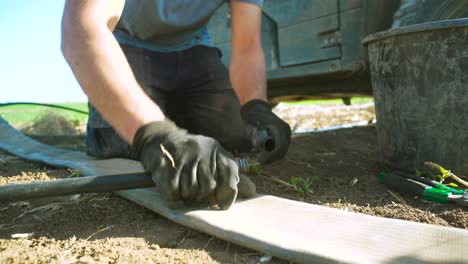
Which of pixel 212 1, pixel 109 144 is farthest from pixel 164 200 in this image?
pixel 212 1

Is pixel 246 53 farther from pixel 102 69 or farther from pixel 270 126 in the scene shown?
pixel 102 69

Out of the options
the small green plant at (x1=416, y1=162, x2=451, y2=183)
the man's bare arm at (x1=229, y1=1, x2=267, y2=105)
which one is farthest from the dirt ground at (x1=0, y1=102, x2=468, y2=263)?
the man's bare arm at (x1=229, y1=1, x2=267, y2=105)

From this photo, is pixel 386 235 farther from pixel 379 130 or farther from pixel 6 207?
pixel 6 207

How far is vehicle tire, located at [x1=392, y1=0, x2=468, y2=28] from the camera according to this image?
1814 millimetres

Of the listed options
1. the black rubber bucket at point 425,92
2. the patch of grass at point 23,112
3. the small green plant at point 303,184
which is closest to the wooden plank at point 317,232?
the small green plant at point 303,184

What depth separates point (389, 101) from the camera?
5.36 ft

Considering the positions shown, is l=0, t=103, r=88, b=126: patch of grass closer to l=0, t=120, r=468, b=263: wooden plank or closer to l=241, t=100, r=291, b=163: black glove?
l=241, t=100, r=291, b=163: black glove

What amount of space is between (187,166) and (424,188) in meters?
0.83

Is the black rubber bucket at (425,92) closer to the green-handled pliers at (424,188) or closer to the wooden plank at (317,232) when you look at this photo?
the green-handled pliers at (424,188)

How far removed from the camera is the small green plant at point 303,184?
1.56 meters

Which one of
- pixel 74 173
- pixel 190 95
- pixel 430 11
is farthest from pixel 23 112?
pixel 430 11

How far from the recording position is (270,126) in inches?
69.9

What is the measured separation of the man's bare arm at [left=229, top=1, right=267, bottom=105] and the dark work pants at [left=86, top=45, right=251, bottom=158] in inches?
10.8

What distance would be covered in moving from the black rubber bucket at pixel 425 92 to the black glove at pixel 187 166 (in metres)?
0.78
